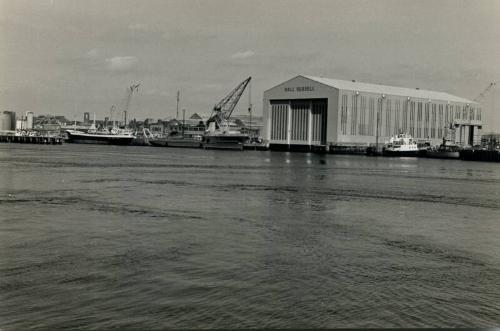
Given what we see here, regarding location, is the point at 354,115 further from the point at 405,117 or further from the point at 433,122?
the point at 433,122

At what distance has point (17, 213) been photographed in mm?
22875

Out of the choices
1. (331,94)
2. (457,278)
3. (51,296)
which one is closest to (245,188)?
(457,278)

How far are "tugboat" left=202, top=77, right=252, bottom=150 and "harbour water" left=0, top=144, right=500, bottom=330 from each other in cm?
12875

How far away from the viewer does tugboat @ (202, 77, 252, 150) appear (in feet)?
521

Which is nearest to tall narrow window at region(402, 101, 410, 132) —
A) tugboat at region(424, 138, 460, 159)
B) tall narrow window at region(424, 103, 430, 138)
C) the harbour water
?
tall narrow window at region(424, 103, 430, 138)

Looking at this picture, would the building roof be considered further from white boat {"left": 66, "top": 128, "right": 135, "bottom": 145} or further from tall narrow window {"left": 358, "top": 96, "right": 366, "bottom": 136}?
white boat {"left": 66, "top": 128, "right": 135, "bottom": 145}

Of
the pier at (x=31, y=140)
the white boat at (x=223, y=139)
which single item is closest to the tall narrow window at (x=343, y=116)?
the white boat at (x=223, y=139)

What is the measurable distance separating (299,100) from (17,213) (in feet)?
389

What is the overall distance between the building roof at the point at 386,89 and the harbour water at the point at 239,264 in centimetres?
10893

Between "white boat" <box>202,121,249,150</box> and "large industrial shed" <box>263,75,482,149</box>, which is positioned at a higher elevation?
"large industrial shed" <box>263,75,482,149</box>

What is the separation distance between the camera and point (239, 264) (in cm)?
1518

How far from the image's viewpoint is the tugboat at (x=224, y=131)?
158875 millimetres

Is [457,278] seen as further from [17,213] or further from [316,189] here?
[316,189]

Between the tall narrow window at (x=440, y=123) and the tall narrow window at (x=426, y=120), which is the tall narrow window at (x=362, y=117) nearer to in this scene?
the tall narrow window at (x=426, y=120)
